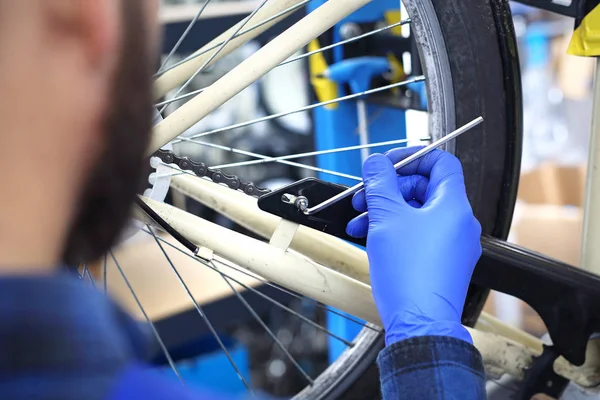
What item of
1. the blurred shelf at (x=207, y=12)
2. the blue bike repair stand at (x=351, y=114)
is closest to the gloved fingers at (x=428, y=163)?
the blue bike repair stand at (x=351, y=114)

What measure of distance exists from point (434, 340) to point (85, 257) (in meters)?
0.25

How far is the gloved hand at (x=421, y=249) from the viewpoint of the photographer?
46 cm

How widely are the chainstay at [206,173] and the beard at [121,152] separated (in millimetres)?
319

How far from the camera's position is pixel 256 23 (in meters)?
0.63

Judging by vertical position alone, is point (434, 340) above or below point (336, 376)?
above

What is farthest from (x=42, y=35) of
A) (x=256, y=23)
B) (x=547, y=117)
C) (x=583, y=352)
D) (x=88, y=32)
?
(x=547, y=117)

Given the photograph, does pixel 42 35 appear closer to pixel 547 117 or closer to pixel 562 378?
pixel 562 378

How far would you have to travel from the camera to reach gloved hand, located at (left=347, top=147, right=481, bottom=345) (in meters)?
0.46

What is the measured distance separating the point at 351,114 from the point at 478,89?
1.89 ft

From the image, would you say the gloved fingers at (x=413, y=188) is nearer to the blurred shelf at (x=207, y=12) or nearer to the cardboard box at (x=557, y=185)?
the blurred shelf at (x=207, y=12)

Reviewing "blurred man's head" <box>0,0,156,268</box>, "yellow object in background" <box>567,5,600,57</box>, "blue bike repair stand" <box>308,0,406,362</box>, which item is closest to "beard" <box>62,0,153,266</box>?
"blurred man's head" <box>0,0,156,268</box>

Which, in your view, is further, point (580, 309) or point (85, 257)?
point (580, 309)

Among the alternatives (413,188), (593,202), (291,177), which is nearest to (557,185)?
→ (291,177)

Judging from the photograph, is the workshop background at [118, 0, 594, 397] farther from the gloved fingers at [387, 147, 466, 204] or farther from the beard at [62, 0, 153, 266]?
the beard at [62, 0, 153, 266]
